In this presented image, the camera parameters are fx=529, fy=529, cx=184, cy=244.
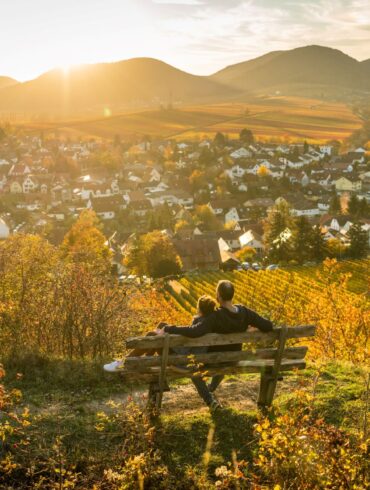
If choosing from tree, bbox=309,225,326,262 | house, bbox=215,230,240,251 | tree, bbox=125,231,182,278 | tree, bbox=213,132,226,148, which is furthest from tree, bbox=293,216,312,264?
tree, bbox=213,132,226,148

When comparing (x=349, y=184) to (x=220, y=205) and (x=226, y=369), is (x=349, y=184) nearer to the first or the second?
(x=220, y=205)

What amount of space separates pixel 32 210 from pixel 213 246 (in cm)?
3516

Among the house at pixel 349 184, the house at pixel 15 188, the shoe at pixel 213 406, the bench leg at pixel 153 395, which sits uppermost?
the bench leg at pixel 153 395

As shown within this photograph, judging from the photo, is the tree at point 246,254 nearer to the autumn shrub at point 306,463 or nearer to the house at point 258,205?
the house at point 258,205

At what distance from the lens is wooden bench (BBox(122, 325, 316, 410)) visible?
17.7ft

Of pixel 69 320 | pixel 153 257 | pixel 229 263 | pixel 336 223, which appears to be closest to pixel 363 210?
pixel 336 223

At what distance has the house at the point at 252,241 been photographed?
5956 centimetres

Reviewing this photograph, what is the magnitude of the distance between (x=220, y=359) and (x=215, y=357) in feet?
0.21

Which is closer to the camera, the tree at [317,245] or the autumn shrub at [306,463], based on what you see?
the autumn shrub at [306,463]

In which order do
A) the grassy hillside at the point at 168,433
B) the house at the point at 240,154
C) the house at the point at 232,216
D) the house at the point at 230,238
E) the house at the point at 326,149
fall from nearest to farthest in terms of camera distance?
1. the grassy hillside at the point at 168,433
2. the house at the point at 230,238
3. the house at the point at 232,216
4. the house at the point at 240,154
5. the house at the point at 326,149

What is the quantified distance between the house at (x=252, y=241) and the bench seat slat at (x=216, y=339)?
177ft

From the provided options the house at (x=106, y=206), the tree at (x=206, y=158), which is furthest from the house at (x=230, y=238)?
the tree at (x=206, y=158)

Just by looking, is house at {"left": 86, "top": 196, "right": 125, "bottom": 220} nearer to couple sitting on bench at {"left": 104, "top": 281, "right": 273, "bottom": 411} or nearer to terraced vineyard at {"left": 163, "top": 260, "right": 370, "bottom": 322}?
terraced vineyard at {"left": 163, "top": 260, "right": 370, "bottom": 322}

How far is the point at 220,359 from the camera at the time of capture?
5.61 metres
